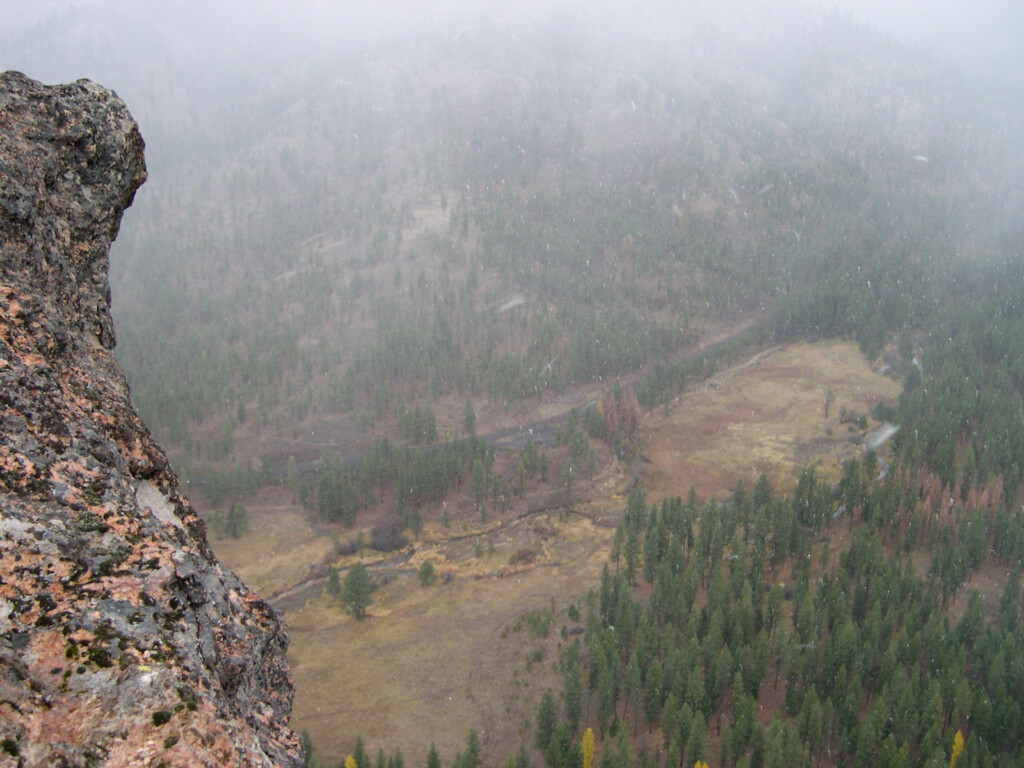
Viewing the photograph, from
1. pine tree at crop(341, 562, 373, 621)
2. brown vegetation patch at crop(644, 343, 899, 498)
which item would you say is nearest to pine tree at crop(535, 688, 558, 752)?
pine tree at crop(341, 562, 373, 621)

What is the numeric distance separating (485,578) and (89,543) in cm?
6875

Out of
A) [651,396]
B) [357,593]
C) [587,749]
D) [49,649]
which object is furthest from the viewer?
[651,396]

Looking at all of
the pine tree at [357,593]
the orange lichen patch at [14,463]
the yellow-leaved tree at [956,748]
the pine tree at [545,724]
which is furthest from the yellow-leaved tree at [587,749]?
the orange lichen patch at [14,463]

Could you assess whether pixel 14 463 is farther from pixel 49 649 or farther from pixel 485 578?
pixel 485 578

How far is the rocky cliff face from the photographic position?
566 cm

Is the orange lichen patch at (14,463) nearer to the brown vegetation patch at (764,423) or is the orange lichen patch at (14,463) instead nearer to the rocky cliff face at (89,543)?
the rocky cliff face at (89,543)

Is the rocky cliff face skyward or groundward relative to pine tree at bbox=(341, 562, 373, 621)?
skyward

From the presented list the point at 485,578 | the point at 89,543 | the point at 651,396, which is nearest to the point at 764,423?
the point at 651,396

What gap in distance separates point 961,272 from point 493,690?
143 meters

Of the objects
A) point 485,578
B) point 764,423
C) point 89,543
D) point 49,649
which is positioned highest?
point 89,543

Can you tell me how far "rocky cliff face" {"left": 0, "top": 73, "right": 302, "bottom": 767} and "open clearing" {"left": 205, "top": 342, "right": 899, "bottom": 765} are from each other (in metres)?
46.2

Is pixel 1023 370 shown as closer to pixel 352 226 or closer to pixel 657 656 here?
pixel 657 656

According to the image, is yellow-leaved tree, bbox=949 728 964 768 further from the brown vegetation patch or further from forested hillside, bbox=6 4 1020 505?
forested hillside, bbox=6 4 1020 505

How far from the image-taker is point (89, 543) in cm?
665
